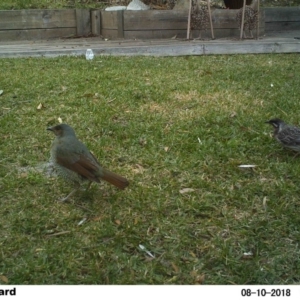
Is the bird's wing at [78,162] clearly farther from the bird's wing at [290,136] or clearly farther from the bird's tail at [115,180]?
the bird's wing at [290,136]

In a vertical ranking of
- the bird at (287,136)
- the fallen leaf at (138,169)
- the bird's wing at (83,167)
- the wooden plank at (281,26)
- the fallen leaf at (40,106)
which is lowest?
the wooden plank at (281,26)

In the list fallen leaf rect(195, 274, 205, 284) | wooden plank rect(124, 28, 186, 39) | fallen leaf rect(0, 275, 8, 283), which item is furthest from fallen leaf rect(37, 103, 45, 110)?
wooden plank rect(124, 28, 186, 39)

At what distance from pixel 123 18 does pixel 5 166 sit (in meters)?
7.27

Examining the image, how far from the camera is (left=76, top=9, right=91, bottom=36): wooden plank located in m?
11.6

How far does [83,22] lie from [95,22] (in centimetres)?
29

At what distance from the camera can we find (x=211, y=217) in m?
3.54

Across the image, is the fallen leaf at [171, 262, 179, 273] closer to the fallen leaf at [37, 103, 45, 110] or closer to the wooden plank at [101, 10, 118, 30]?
the fallen leaf at [37, 103, 45, 110]

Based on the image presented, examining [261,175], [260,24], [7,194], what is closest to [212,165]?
[261,175]

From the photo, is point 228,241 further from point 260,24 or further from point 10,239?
point 260,24

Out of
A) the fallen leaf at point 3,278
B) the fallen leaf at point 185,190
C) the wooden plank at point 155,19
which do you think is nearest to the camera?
the fallen leaf at point 3,278

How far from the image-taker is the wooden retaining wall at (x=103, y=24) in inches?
436

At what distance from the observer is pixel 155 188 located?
3.94 meters

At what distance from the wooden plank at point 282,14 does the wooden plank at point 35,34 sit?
5041mm

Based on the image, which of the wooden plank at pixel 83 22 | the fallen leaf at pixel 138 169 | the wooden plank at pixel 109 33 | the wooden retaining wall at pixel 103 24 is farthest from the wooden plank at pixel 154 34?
the fallen leaf at pixel 138 169
